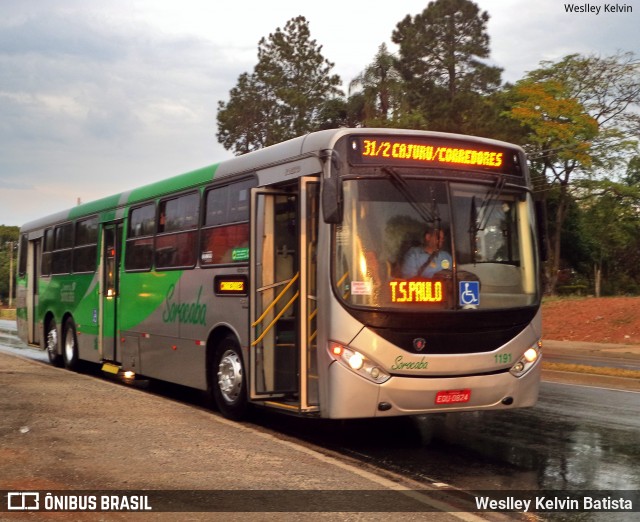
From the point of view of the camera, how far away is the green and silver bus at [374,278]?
8.35m

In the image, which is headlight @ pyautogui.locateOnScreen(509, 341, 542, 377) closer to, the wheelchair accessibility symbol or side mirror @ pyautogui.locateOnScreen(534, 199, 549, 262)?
the wheelchair accessibility symbol

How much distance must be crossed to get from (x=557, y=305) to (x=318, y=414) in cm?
2714

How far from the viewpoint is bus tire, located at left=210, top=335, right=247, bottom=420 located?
→ 1019cm

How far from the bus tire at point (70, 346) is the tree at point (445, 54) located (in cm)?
3271

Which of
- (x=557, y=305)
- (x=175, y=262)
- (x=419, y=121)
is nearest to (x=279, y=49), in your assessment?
(x=419, y=121)

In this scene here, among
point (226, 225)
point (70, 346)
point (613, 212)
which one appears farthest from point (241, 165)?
point (613, 212)

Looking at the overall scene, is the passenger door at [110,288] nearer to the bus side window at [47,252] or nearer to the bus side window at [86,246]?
the bus side window at [86,246]

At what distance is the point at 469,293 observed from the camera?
862cm

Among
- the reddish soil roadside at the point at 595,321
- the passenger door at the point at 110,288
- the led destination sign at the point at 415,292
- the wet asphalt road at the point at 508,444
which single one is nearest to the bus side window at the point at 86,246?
the passenger door at the point at 110,288

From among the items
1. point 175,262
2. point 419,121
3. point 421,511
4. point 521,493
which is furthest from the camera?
point 419,121

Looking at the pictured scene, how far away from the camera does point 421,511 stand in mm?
6266

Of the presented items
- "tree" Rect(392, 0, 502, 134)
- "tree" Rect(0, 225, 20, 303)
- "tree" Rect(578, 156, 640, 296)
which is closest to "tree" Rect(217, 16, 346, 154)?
"tree" Rect(392, 0, 502, 134)

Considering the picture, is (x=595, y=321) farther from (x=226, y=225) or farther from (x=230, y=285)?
(x=230, y=285)

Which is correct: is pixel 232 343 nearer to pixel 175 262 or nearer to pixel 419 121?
pixel 175 262
